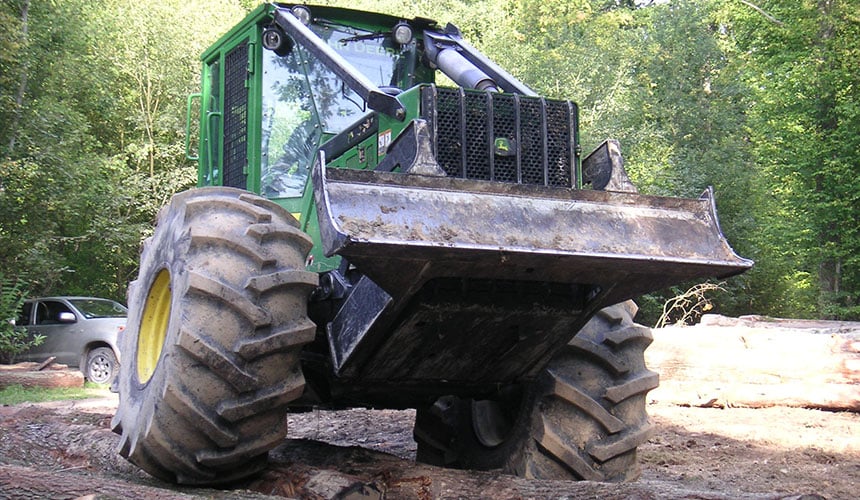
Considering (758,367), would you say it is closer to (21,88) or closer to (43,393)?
(43,393)

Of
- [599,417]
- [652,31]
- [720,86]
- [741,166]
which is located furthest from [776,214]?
[599,417]

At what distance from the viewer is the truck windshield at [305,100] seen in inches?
251

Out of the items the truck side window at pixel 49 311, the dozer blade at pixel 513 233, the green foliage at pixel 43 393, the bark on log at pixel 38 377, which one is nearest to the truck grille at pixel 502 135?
the dozer blade at pixel 513 233

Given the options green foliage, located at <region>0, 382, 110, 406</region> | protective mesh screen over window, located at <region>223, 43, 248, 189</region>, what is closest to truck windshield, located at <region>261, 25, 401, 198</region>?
protective mesh screen over window, located at <region>223, 43, 248, 189</region>

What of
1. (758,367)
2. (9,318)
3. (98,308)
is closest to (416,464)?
(758,367)

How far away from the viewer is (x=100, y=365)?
19016 millimetres

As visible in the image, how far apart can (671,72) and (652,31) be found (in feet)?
6.31

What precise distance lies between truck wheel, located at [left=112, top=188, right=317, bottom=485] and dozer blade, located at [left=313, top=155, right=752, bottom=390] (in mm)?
447

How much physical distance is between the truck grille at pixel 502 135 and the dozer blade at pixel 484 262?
1.75ft

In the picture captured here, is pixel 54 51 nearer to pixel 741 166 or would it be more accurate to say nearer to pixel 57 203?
pixel 57 203

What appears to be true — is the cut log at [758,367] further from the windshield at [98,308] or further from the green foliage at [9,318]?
the windshield at [98,308]

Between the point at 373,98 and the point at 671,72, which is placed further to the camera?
the point at 671,72

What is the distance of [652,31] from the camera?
109 ft

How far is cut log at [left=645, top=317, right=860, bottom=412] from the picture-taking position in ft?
34.4
